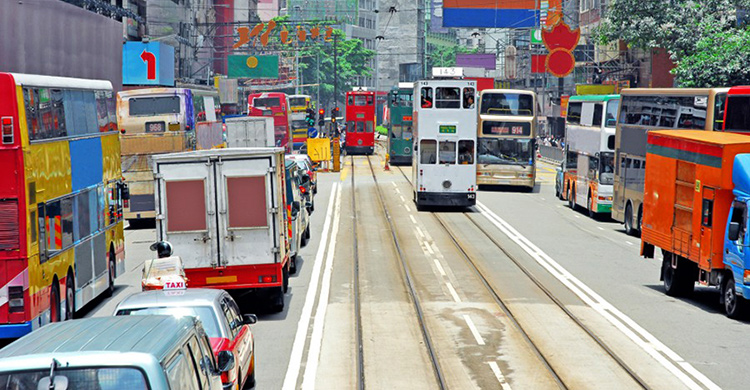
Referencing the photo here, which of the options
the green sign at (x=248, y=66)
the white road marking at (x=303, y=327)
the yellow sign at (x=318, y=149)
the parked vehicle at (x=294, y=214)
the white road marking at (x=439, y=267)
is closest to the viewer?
the white road marking at (x=303, y=327)

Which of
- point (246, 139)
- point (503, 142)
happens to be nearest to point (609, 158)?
point (503, 142)

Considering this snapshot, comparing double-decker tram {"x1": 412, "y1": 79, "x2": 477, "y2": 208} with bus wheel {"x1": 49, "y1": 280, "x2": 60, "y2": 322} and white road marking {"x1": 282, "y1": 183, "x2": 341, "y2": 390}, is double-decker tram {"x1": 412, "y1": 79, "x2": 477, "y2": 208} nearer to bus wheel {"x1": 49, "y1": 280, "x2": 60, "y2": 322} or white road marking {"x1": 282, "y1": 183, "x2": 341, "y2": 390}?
white road marking {"x1": 282, "y1": 183, "x2": 341, "y2": 390}

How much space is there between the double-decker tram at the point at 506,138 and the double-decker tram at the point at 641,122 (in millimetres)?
10816

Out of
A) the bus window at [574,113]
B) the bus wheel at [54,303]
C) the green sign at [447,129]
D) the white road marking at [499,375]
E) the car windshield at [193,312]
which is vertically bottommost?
the white road marking at [499,375]

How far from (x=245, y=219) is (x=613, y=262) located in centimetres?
1158

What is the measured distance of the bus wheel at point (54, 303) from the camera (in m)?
17.0

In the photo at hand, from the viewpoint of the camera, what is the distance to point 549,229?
34.0 meters

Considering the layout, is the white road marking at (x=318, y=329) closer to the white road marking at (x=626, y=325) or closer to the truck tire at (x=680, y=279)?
the white road marking at (x=626, y=325)

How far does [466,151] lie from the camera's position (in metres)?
38.2

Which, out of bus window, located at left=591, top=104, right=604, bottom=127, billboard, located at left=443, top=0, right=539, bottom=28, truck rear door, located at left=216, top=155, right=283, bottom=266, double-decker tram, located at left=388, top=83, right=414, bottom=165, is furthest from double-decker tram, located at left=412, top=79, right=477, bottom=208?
billboard, located at left=443, top=0, right=539, bottom=28

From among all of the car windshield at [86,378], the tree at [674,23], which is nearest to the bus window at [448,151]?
the tree at [674,23]

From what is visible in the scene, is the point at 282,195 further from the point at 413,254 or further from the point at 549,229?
the point at 549,229

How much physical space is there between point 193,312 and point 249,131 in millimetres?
33652

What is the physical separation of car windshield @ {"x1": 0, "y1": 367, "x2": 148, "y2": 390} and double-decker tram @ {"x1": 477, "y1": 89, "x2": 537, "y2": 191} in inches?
1574
